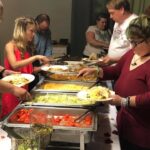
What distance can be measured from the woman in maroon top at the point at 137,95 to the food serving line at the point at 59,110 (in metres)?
0.17

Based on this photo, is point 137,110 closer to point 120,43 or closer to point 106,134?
point 106,134

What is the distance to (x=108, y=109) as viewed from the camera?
203 cm

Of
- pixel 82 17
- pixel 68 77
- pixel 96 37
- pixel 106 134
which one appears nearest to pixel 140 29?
pixel 106 134

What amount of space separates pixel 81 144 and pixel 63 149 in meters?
0.14

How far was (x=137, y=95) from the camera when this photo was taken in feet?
5.24

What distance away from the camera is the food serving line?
1404 millimetres

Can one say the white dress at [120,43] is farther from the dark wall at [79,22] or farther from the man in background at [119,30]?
the dark wall at [79,22]

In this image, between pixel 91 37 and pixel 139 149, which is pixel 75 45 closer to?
pixel 91 37

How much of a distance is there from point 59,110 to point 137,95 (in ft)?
1.36

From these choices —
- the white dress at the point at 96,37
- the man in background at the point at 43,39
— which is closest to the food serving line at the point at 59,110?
the man in background at the point at 43,39

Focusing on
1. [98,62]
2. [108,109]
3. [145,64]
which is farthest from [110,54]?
[145,64]

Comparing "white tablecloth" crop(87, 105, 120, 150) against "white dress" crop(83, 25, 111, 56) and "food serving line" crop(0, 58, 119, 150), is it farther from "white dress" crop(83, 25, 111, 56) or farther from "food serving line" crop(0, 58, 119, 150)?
"white dress" crop(83, 25, 111, 56)

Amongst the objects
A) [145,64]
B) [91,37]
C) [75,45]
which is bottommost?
[75,45]

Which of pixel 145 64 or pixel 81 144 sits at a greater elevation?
pixel 145 64
